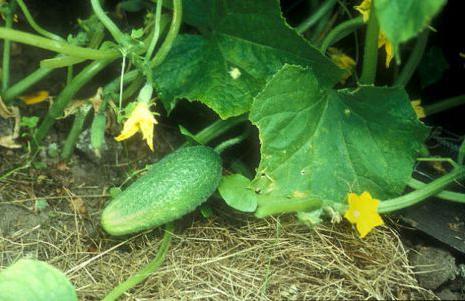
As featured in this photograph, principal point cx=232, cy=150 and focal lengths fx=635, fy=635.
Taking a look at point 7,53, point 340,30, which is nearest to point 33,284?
point 7,53

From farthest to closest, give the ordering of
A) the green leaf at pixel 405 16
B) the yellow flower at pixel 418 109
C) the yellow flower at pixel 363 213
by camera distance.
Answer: the yellow flower at pixel 418 109 → the yellow flower at pixel 363 213 → the green leaf at pixel 405 16

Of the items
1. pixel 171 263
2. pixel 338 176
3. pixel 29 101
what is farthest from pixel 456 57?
pixel 29 101

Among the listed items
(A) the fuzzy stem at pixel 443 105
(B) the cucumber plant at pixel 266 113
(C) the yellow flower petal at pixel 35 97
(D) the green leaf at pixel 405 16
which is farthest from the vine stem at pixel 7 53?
(A) the fuzzy stem at pixel 443 105

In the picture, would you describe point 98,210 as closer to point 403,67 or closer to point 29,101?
point 29,101

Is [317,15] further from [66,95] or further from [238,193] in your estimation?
[66,95]

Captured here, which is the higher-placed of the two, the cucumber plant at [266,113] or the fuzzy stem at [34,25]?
the fuzzy stem at [34,25]

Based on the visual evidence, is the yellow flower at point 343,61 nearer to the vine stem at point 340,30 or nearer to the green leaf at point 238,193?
the vine stem at point 340,30

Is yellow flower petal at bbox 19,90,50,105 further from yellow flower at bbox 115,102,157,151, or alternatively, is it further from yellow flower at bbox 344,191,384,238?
yellow flower at bbox 344,191,384,238
